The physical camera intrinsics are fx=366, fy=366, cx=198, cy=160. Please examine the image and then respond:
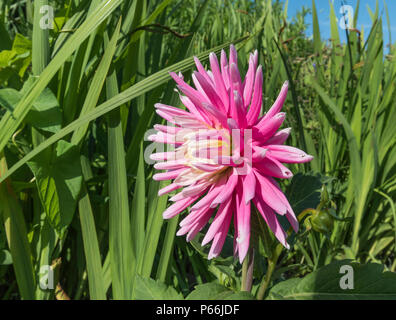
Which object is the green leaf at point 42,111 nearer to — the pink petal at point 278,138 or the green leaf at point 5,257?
the green leaf at point 5,257

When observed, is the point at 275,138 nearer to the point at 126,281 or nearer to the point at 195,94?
the point at 195,94

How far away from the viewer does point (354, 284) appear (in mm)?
420

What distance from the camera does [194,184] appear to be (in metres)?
0.39

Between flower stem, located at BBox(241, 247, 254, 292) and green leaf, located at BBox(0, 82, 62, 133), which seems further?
green leaf, located at BBox(0, 82, 62, 133)

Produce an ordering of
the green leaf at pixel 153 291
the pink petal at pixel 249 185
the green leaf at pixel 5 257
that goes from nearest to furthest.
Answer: the pink petal at pixel 249 185
the green leaf at pixel 153 291
the green leaf at pixel 5 257

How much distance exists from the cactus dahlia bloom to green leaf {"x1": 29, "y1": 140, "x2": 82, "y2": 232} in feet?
0.95

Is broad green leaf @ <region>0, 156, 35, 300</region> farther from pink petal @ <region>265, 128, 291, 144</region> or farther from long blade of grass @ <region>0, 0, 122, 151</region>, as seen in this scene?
pink petal @ <region>265, 128, 291, 144</region>

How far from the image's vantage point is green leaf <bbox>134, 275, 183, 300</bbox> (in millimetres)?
460

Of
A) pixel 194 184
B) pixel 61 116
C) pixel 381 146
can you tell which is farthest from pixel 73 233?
pixel 381 146

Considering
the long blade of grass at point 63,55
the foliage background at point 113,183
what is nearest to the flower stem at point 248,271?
the foliage background at point 113,183

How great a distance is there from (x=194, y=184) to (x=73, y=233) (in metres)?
0.53

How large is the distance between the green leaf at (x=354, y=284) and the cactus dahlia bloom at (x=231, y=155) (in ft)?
0.30

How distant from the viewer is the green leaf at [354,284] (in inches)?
Answer: 16.2

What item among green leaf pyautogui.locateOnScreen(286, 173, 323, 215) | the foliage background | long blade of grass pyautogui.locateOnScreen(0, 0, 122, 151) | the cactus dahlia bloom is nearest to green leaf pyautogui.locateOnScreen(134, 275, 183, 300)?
the foliage background
